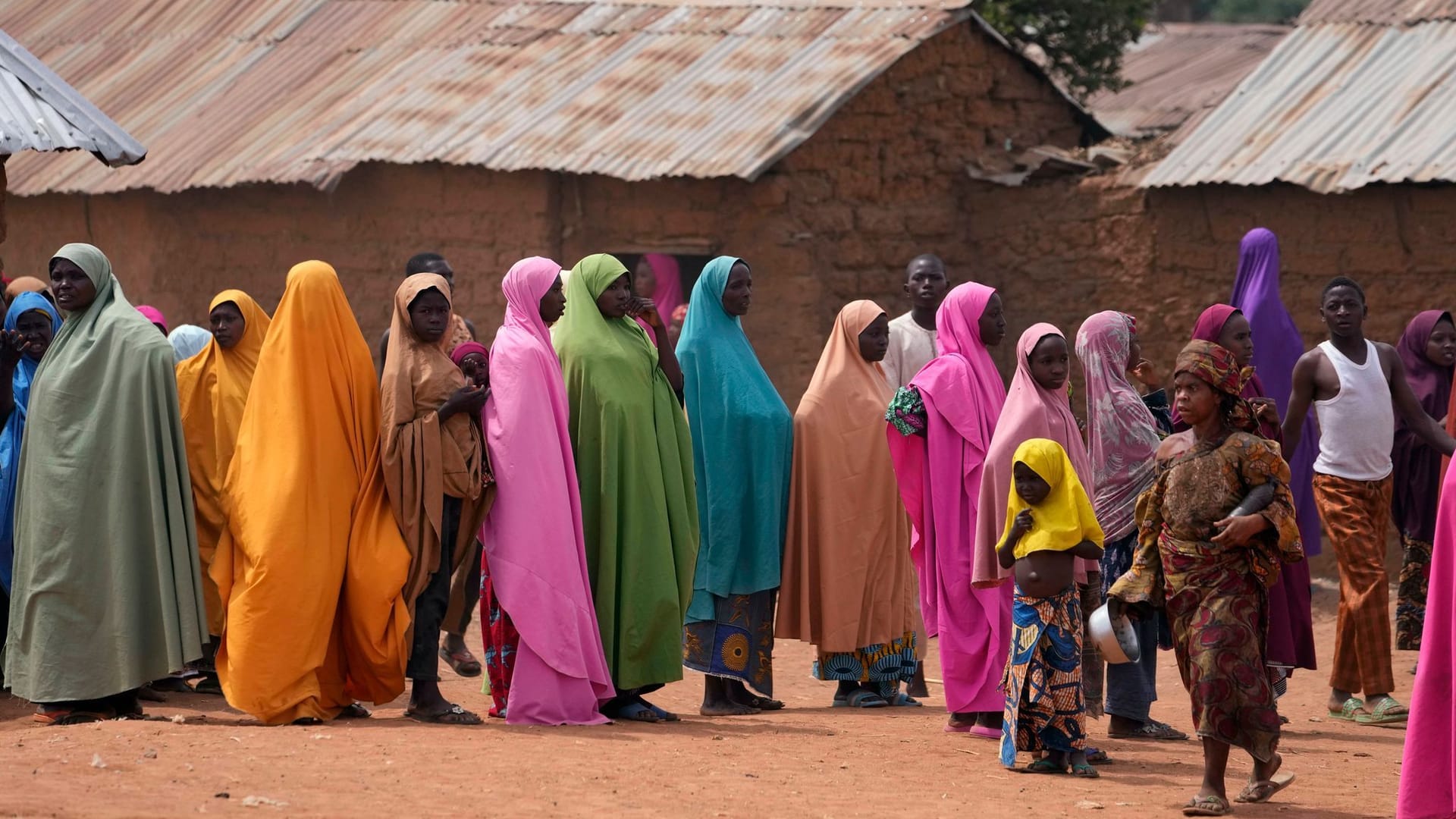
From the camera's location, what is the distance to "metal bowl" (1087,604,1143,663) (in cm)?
604

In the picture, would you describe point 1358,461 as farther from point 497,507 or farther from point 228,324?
point 228,324

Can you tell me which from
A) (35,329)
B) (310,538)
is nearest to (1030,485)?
(310,538)

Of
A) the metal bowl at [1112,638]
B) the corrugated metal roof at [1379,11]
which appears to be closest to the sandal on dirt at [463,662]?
the metal bowl at [1112,638]

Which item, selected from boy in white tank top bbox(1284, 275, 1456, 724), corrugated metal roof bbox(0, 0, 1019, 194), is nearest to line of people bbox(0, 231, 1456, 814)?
boy in white tank top bbox(1284, 275, 1456, 724)

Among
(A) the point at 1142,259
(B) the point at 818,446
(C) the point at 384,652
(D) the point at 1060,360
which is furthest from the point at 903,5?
(C) the point at 384,652

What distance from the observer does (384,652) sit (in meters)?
7.13

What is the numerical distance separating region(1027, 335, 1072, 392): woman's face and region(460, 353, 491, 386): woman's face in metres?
2.10

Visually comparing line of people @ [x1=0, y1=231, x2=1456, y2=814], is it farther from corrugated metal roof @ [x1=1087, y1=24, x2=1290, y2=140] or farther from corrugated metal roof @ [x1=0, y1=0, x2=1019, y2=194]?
corrugated metal roof @ [x1=1087, y1=24, x2=1290, y2=140]

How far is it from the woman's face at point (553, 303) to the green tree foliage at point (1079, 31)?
385 inches

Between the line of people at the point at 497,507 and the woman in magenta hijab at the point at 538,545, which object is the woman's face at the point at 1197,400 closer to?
the line of people at the point at 497,507

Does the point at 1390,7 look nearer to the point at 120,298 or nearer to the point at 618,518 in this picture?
the point at 618,518

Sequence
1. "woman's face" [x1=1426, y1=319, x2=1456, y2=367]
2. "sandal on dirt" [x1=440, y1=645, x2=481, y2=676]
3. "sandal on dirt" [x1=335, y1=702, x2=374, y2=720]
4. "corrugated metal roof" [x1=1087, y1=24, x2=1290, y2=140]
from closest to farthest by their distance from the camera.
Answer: "sandal on dirt" [x1=335, y1=702, x2=374, y2=720]
"sandal on dirt" [x1=440, y1=645, x2=481, y2=676]
"woman's face" [x1=1426, y1=319, x2=1456, y2=367]
"corrugated metal roof" [x1=1087, y1=24, x2=1290, y2=140]

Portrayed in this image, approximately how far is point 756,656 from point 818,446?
0.94m

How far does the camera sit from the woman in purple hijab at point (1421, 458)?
962 centimetres
